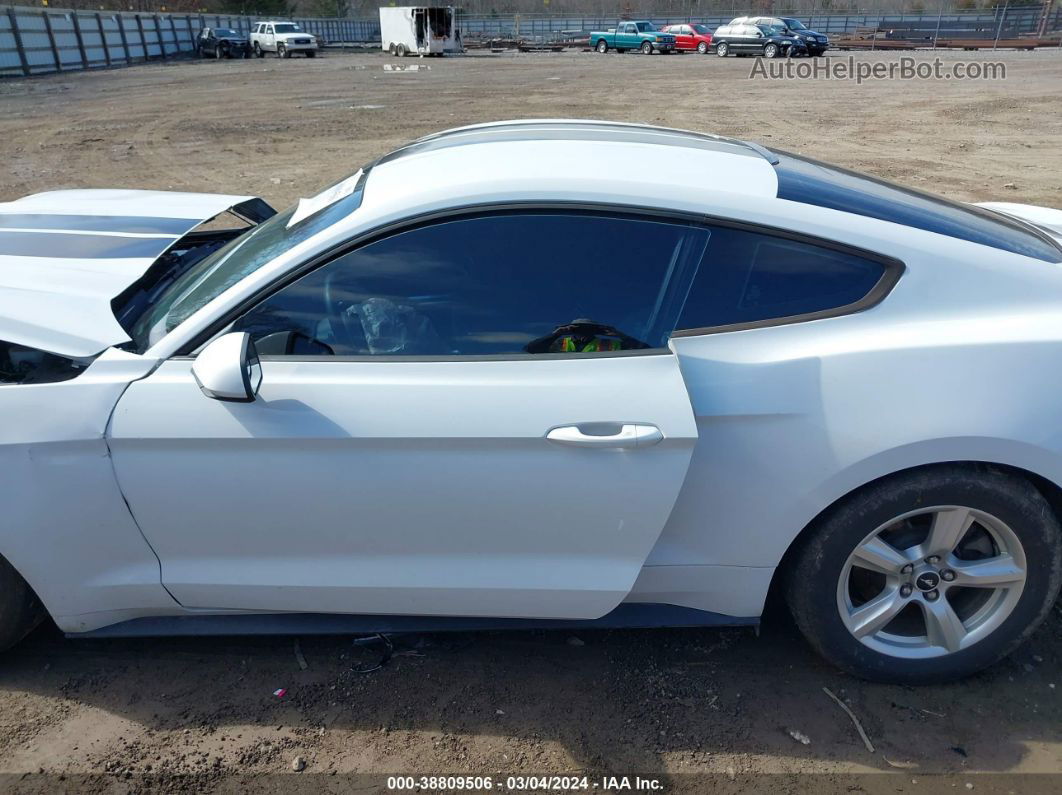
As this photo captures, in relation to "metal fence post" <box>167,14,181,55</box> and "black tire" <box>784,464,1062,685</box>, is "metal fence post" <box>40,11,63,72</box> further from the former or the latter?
"black tire" <box>784,464,1062,685</box>

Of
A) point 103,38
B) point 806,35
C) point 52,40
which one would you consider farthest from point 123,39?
point 806,35

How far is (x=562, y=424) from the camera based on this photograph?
6.91 feet

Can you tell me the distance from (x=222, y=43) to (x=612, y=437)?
4428 cm

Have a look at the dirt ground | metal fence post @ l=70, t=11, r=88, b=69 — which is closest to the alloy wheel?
the dirt ground

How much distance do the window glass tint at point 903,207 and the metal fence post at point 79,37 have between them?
118ft

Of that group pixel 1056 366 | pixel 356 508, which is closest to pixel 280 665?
pixel 356 508

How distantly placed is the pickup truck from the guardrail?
10169 mm

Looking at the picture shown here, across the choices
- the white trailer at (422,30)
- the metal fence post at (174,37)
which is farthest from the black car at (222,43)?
the white trailer at (422,30)

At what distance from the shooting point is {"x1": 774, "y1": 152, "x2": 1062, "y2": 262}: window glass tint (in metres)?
2.43

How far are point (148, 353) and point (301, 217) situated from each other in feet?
2.33

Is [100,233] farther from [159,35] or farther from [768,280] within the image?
[159,35]

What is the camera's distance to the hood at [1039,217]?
298cm

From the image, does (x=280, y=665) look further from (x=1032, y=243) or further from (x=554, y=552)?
(x=1032, y=243)

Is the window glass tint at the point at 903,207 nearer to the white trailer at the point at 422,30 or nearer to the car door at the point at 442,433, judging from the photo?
the car door at the point at 442,433
